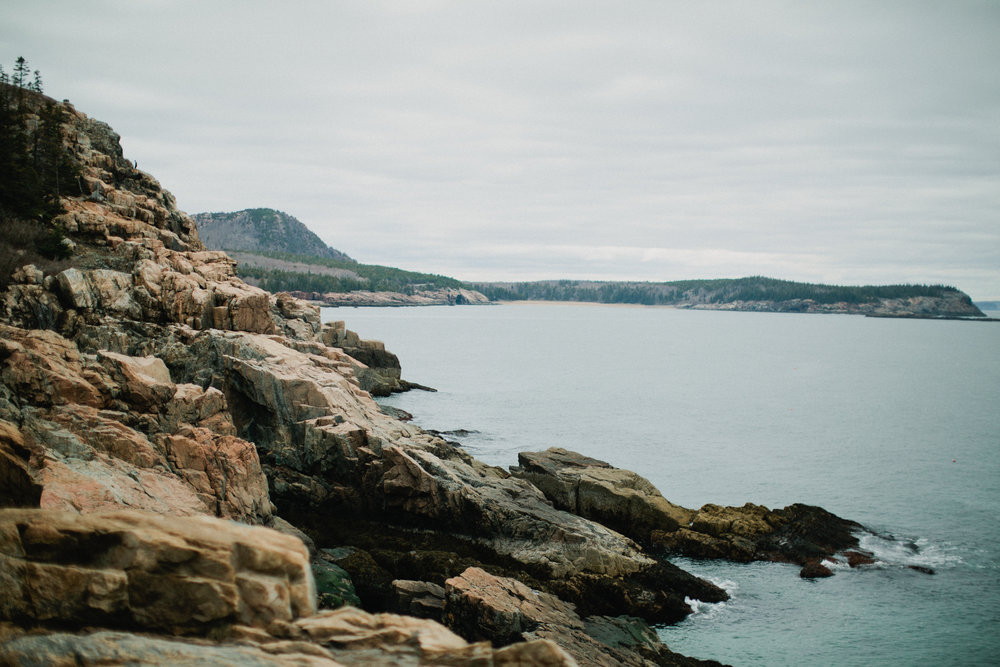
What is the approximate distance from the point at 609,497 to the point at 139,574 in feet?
80.1

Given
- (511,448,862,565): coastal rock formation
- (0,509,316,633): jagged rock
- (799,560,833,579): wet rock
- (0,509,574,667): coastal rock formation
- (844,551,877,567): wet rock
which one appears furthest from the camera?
(511,448,862,565): coastal rock formation

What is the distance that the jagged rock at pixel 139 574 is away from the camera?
6113mm

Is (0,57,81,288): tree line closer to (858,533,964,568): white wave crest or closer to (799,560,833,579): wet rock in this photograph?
(799,560,833,579): wet rock

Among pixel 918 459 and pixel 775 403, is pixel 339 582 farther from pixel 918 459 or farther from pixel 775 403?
pixel 775 403

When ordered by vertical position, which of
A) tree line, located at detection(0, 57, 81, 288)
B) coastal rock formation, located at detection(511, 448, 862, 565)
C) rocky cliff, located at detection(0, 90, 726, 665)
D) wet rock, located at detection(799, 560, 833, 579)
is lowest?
wet rock, located at detection(799, 560, 833, 579)

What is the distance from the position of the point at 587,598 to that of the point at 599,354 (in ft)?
327

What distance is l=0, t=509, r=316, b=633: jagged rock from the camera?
6.11 metres

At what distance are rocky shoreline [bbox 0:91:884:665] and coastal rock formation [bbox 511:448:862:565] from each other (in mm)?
100

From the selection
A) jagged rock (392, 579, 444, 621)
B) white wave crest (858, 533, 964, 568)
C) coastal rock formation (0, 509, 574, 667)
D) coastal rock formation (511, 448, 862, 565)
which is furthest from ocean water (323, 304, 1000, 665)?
coastal rock formation (0, 509, 574, 667)

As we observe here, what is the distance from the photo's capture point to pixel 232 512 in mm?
17094

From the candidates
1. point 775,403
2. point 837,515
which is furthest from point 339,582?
point 775,403

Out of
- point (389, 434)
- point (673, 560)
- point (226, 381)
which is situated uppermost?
point (226, 381)

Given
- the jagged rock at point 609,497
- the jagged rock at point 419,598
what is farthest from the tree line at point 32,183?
the jagged rock at point 609,497

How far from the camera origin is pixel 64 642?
5.77 metres
